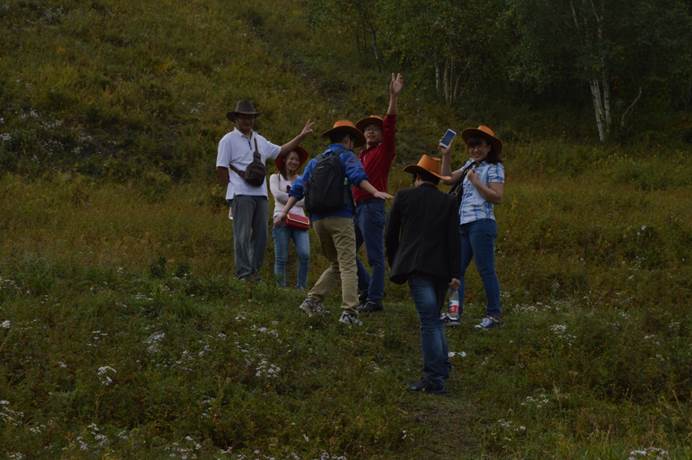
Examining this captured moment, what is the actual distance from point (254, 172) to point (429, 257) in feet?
11.6

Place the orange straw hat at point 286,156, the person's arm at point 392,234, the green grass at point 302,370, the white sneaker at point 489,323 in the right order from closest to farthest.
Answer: the green grass at point 302,370 → the person's arm at point 392,234 → the white sneaker at point 489,323 → the orange straw hat at point 286,156

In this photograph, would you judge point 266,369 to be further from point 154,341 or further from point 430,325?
point 430,325

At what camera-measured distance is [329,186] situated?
Result: 8461mm

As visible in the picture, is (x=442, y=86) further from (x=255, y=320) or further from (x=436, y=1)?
(x=255, y=320)

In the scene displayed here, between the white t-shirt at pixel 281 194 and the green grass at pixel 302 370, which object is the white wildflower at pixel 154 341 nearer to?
the green grass at pixel 302 370

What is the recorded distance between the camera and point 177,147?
67.4 ft

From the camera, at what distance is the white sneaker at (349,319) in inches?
337

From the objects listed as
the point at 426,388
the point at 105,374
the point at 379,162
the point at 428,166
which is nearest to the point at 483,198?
the point at 379,162

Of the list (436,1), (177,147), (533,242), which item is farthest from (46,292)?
(436,1)

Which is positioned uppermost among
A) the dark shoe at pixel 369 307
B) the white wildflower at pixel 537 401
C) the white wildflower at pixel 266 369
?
the dark shoe at pixel 369 307

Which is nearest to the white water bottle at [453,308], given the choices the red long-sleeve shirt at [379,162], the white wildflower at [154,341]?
the red long-sleeve shirt at [379,162]

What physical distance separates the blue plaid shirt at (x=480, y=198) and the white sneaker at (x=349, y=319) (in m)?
1.62

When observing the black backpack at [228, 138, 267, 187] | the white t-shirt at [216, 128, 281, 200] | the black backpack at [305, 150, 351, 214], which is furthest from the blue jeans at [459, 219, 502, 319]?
the white t-shirt at [216, 128, 281, 200]

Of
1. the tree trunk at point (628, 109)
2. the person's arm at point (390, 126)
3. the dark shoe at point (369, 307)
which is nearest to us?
the person's arm at point (390, 126)
